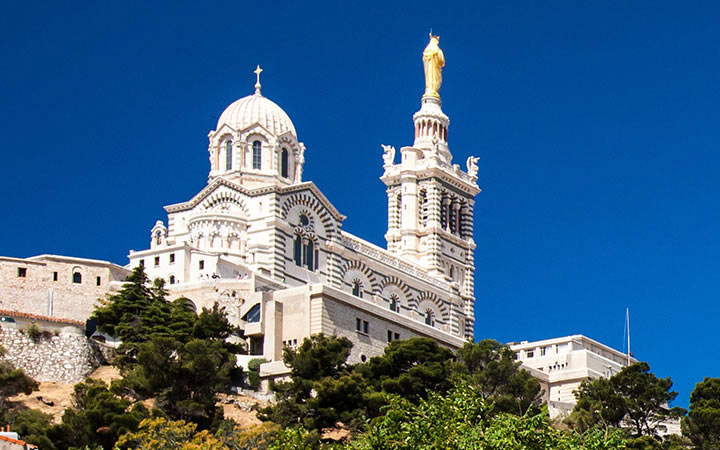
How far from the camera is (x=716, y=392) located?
7319 centimetres

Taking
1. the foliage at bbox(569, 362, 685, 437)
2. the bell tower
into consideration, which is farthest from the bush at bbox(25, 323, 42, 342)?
the bell tower

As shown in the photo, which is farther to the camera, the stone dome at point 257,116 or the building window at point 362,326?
the stone dome at point 257,116

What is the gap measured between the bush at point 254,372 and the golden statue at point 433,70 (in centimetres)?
4654

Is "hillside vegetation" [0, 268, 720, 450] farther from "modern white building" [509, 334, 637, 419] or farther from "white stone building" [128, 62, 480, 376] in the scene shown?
"modern white building" [509, 334, 637, 419]

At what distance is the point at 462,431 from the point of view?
41.9 metres

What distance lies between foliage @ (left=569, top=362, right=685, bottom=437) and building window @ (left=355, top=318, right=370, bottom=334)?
10.6 meters

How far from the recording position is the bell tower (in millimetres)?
109875

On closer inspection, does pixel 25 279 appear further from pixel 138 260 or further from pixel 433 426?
pixel 433 426

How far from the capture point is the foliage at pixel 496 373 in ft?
236

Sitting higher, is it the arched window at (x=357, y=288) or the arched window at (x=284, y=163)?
the arched window at (x=284, y=163)

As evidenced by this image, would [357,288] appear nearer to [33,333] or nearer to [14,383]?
[33,333]

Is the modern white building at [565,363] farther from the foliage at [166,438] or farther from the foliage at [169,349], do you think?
the foliage at [166,438]

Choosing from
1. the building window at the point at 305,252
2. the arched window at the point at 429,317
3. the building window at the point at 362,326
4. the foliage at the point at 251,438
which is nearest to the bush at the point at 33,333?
the foliage at the point at 251,438

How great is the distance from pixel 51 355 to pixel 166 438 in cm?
1724
